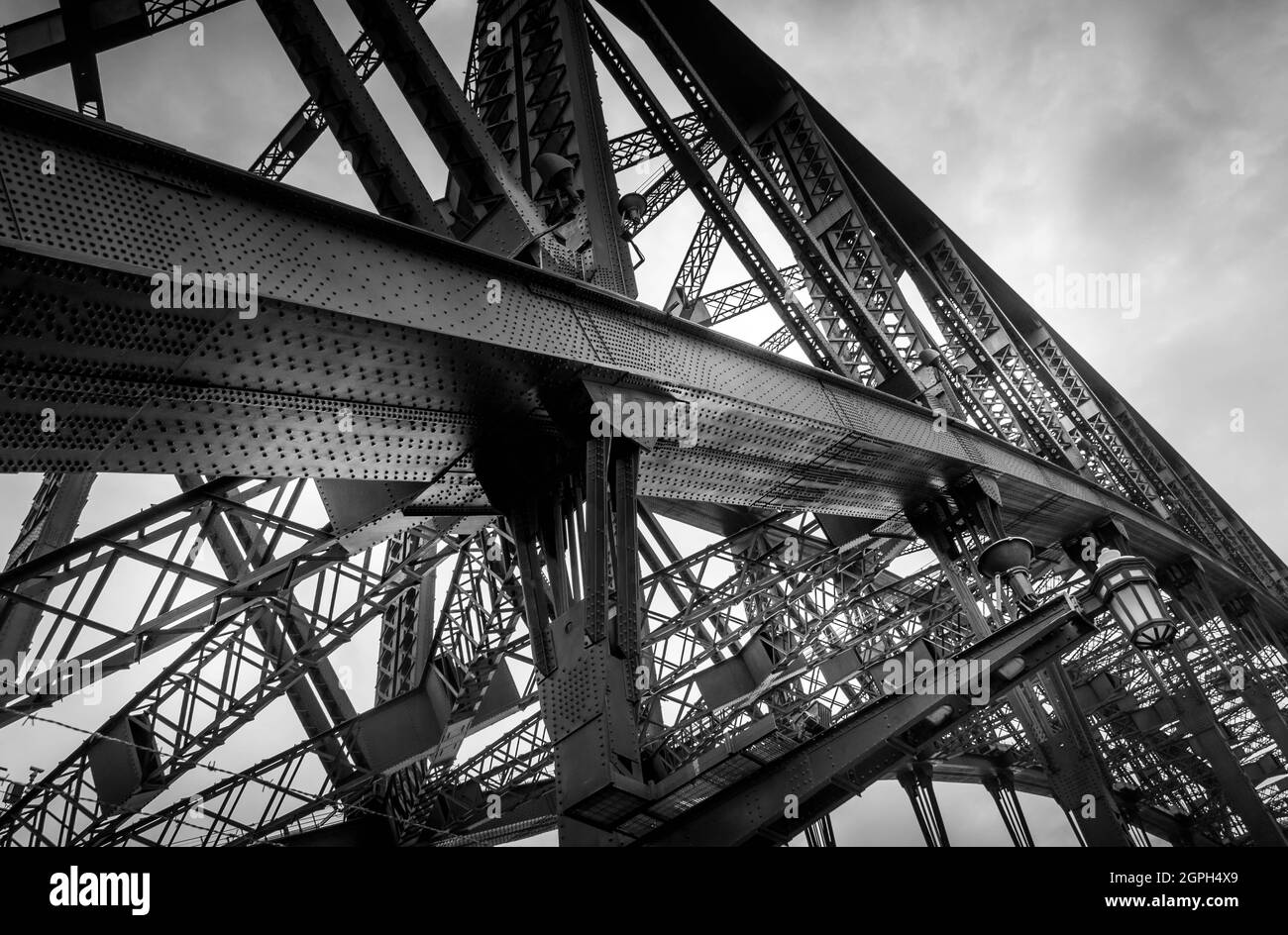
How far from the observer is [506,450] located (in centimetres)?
740

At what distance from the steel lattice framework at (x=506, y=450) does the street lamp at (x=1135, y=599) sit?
37.4 inches

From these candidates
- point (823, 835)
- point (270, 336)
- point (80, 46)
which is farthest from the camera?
point (823, 835)

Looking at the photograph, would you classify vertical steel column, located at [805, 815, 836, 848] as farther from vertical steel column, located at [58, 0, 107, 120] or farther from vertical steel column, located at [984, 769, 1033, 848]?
vertical steel column, located at [58, 0, 107, 120]

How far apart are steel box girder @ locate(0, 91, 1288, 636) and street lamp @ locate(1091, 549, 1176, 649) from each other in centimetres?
340

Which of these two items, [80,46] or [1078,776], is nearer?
[80,46]

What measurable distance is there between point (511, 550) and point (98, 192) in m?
5.42

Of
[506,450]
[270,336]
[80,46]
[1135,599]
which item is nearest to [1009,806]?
[1135,599]

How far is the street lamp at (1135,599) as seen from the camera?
21.9 ft

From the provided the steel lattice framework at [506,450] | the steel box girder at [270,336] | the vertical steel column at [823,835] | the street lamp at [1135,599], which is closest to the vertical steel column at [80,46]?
the steel lattice framework at [506,450]

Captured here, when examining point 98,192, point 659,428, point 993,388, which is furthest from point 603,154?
point 993,388

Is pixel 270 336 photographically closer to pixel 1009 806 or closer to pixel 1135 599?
pixel 1135 599

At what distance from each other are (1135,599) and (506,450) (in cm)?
498
